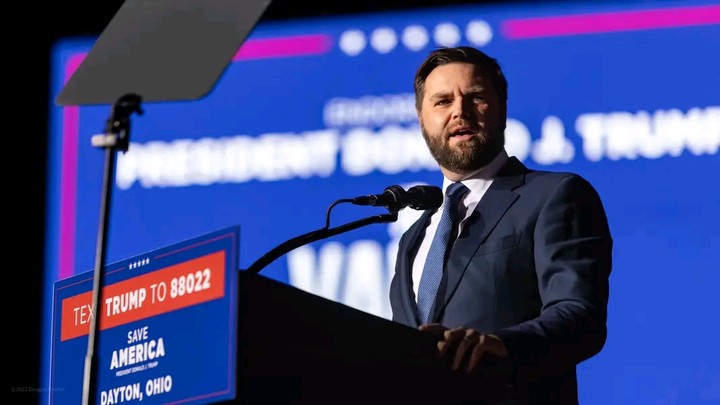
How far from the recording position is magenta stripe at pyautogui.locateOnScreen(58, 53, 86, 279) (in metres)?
4.42

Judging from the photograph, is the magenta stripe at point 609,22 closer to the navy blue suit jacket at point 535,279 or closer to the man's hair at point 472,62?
the man's hair at point 472,62

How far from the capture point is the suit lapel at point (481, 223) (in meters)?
2.46

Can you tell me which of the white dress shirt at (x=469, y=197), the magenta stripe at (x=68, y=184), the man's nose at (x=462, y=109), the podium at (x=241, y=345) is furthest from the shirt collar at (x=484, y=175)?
the magenta stripe at (x=68, y=184)

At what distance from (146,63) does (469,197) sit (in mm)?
783

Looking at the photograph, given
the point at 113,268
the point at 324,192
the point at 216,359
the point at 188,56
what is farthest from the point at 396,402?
the point at 324,192

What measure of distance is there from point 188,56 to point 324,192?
2085 millimetres

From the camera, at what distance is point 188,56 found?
216 centimetres

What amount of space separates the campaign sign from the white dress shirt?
672mm

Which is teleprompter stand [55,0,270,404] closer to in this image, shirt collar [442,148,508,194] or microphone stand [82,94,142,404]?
microphone stand [82,94,142,404]

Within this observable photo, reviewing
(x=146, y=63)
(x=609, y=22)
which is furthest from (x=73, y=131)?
(x=146, y=63)

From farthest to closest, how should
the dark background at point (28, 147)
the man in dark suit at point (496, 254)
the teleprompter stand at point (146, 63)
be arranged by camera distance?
1. the dark background at point (28, 147)
2. the man in dark suit at point (496, 254)
3. the teleprompter stand at point (146, 63)

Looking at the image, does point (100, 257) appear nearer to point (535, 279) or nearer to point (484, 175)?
point (535, 279)

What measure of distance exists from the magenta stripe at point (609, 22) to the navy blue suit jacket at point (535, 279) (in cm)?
160

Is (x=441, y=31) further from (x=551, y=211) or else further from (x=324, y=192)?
(x=551, y=211)
